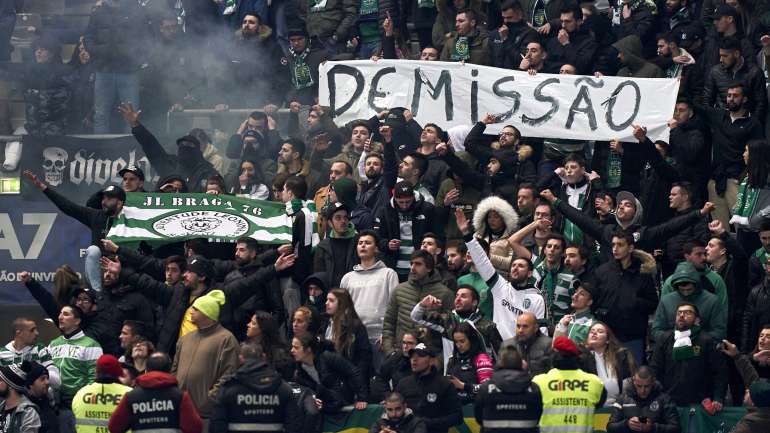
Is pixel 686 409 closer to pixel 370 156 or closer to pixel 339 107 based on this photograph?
pixel 370 156

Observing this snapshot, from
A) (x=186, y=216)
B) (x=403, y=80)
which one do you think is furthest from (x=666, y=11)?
(x=186, y=216)

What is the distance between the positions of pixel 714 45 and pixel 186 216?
617 cm

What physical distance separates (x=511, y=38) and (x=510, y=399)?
25.3ft

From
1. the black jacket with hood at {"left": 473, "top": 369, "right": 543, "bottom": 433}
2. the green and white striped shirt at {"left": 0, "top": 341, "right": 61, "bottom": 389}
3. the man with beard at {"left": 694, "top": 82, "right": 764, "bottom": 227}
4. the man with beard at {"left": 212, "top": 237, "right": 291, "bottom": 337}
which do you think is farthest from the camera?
the man with beard at {"left": 694, "top": 82, "right": 764, "bottom": 227}

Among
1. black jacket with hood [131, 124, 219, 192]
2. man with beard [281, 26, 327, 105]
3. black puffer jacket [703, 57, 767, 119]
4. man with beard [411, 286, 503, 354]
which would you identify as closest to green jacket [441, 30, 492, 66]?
man with beard [281, 26, 327, 105]

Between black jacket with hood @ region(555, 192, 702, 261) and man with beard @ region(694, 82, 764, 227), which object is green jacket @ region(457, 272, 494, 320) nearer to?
→ black jacket with hood @ region(555, 192, 702, 261)

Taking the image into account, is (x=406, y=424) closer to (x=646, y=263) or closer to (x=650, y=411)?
(x=650, y=411)

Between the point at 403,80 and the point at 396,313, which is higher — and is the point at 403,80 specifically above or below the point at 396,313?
above

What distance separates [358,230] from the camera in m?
19.0

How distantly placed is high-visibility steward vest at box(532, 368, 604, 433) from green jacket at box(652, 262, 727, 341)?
1588 millimetres

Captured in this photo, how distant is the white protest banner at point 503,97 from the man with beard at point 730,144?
2.11ft

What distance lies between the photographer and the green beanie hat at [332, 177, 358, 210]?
1909cm

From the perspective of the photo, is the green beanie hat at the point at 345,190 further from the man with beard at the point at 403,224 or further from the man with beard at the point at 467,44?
the man with beard at the point at 467,44

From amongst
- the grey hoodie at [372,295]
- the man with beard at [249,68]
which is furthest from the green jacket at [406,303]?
the man with beard at [249,68]
